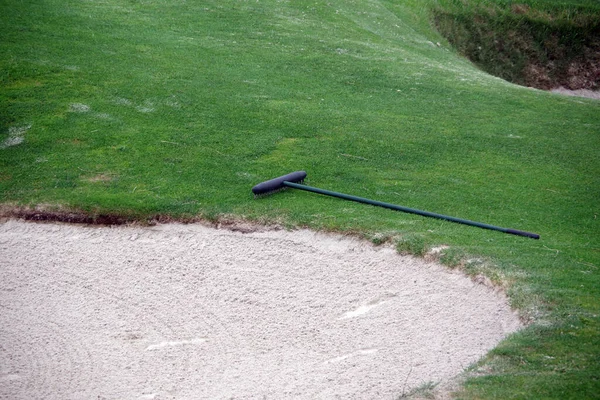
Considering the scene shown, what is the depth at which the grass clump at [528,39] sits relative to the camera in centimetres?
2936

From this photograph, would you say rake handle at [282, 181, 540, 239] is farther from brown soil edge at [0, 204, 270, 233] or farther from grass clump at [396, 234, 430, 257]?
brown soil edge at [0, 204, 270, 233]

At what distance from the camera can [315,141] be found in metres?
16.5

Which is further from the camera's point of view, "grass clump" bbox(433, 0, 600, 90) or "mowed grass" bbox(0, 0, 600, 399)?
"grass clump" bbox(433, 0, 600, 90)

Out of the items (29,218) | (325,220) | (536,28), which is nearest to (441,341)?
(325,220)

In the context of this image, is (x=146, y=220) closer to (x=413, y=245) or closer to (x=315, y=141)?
(x=315, y=141)

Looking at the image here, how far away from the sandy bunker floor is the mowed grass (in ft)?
2.12

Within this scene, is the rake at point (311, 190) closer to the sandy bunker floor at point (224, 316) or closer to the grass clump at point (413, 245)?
the grass clump at point (413, 245)

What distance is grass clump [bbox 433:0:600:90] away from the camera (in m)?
29.4

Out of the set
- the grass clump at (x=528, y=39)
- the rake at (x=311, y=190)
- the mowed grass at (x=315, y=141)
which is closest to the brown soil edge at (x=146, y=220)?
the mowed grass at (x=315, y=141)

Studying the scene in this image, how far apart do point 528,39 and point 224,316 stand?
24.2m

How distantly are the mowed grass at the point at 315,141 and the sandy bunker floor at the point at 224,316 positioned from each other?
2.12 feet

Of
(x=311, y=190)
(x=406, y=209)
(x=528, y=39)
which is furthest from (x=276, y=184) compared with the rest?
(x=528, y=39)

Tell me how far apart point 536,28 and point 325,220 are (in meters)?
21.7

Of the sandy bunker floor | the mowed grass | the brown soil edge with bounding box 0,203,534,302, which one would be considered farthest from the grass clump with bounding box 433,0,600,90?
the sandy bunker floor
